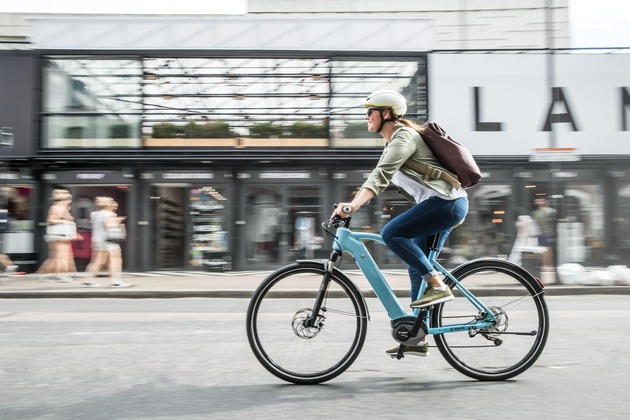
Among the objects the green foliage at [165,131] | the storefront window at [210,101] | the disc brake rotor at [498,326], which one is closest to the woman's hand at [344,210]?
the disc brake rotor at [498,326]

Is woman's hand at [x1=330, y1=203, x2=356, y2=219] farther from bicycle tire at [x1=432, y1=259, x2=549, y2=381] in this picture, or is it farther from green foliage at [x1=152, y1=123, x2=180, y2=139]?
green foliage at [x1=152, y1=123, x2=180, y2=139]

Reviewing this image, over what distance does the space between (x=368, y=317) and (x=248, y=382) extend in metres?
0.87

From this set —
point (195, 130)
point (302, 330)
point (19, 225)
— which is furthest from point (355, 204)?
point (19, 225)

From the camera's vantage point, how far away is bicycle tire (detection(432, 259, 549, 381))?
12.2ft

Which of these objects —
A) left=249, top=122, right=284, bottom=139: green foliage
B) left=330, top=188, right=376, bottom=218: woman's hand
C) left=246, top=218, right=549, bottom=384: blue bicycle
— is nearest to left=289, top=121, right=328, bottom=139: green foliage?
left=249, top=122, right=284, bottom=139: green foliage

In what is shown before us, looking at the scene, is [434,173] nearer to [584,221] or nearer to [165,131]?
[165,131]

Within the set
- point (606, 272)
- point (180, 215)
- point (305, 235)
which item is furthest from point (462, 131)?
point (180, 215)

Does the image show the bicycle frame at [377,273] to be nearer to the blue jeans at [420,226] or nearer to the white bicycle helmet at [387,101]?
the blue jeans at [420,226]

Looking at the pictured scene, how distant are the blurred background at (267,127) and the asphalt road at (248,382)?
11302mm

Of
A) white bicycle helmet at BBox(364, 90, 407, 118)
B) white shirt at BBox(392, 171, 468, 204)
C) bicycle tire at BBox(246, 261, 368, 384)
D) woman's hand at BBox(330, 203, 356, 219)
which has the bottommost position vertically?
bicycle tire at BBox(246, 261, 368, 384)

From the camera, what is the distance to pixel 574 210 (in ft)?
57.0

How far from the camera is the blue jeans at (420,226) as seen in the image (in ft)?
11.9

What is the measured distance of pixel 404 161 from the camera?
11.6 feet

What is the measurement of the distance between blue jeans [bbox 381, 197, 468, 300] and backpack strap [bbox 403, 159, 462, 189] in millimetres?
126
